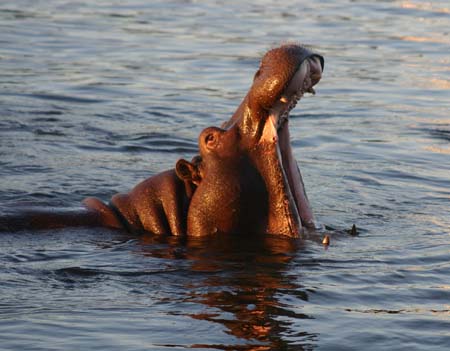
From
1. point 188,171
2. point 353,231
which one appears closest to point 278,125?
point 188,171

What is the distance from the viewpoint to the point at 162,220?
27.7ft

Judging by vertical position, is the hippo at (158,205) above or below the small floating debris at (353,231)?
above

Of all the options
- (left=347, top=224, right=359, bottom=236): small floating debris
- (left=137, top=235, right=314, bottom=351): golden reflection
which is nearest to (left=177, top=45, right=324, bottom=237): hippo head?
(left=137, top=235, right=314, bottom=351): golden reflection

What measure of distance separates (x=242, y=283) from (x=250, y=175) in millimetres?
873

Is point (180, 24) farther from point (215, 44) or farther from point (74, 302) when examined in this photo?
point (74, 302)

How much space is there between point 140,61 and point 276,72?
910 centimetres

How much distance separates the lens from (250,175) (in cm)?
795

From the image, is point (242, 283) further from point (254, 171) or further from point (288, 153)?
point (288, 153)

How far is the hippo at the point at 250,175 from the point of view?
24.9 ft

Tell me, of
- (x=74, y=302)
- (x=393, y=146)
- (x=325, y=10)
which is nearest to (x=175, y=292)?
(x=74, y=302)

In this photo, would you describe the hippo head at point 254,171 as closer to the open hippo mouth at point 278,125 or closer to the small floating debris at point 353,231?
the open hippo mouth at point 278,125

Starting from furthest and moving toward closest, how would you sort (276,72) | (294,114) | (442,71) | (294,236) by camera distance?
1. (442,71)
2. (294,114)
3. (294,236)
4. (276,72)

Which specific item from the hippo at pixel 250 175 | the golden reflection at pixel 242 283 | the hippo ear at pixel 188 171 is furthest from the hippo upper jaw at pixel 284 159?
the hippo ear at pixel 188 171

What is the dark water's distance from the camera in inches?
257
